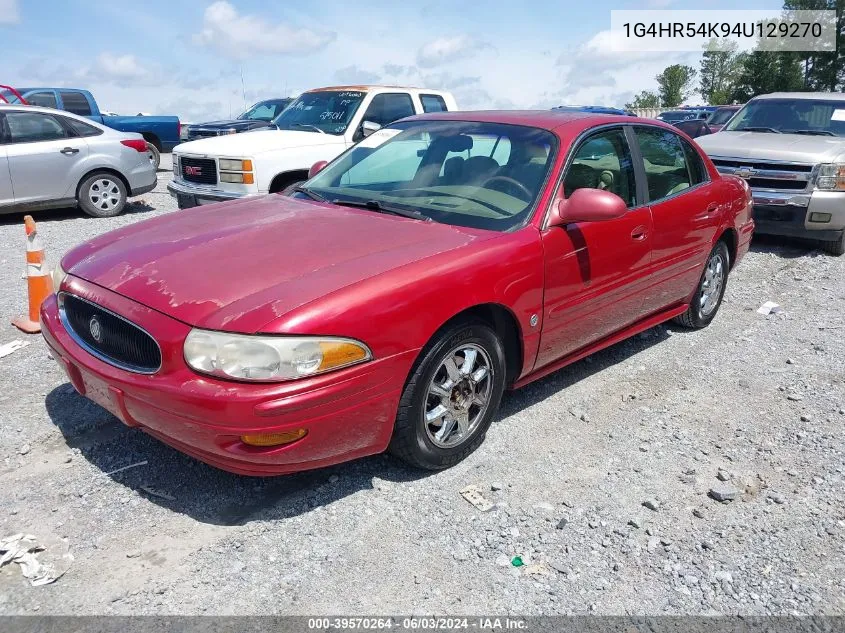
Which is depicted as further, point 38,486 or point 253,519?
point 38,486

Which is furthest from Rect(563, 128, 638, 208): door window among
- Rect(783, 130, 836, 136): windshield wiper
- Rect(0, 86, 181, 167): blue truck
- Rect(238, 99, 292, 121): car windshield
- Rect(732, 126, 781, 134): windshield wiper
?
Rect(238, 99, 292, 121): car windshield

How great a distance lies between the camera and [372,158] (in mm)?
4539

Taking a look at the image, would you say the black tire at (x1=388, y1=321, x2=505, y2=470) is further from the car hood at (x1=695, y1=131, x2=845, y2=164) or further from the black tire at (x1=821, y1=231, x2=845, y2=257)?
the black tire at (x1=821, y1=231, x2=845, y2=257)

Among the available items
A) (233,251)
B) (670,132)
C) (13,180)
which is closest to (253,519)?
(233,251)

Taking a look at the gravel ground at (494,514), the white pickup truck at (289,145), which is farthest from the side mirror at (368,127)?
the gravel ground at (494,514)

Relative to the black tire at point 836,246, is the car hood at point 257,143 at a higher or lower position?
higher

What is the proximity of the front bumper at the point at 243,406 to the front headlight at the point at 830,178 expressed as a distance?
6.65m

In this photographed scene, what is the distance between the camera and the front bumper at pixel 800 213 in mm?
7820

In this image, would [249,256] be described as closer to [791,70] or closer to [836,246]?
[836,246]

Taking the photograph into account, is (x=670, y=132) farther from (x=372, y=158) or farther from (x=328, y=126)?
(x=328, y=126)

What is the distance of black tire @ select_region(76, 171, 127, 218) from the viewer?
9.98 m

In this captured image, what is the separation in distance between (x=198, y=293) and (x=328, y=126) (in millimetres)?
6257

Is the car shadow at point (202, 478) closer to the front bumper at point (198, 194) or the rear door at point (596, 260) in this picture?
the rear door at point (596, 260)

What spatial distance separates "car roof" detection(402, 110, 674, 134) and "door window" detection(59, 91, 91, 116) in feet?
41.6
